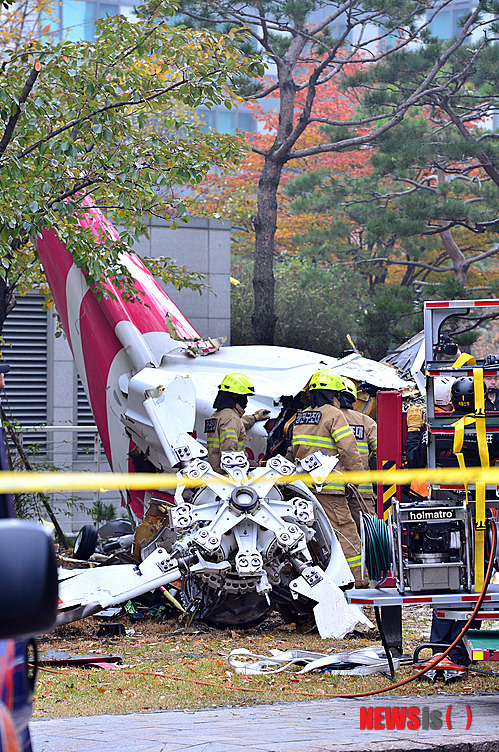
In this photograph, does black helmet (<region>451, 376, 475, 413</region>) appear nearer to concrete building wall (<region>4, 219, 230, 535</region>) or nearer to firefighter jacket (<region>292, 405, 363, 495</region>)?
firefighter jacket (<region>292, 405, 363, 495</region>)

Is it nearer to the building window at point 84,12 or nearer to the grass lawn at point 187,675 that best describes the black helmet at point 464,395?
the grass lawn at point 187,675

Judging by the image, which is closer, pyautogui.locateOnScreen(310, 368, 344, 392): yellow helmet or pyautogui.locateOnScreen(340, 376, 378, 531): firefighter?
pyautogui.locateOnScreen(310, 368, 344, 392): yellow helmet

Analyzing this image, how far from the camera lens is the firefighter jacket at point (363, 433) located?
9644 mm

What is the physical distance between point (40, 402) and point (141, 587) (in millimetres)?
10359

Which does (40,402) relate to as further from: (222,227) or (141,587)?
(141,587)

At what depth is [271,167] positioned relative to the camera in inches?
821

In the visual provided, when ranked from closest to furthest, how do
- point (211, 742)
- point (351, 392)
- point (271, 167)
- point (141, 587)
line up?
point (211, 742) < point (141, 587) < point (351, 392) < point (271, 167)

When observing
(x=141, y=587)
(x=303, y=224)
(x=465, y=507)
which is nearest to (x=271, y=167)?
(x=303, y=224)

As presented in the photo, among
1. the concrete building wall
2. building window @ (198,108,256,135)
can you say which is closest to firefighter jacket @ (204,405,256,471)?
the concrete building wall

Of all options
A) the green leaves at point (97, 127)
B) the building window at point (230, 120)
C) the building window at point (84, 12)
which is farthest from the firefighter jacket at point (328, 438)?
the building window at point (230, 120)

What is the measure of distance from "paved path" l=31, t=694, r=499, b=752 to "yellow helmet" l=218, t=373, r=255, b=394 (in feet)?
14.4

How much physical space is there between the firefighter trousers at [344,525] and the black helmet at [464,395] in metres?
3.58

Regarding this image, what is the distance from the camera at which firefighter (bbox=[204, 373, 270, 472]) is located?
9.65 m

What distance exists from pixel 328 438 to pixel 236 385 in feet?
3.46
